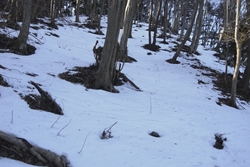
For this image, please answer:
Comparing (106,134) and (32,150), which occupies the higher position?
(32,150)

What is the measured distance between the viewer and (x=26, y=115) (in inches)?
180

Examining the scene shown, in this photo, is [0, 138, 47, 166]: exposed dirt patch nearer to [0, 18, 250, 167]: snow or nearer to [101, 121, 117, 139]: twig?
[0, 18, 250, 167]: snow

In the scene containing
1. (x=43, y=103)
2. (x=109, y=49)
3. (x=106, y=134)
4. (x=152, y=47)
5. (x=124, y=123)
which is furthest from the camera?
(x=152, y=47)

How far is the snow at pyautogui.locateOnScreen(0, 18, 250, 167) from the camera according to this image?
4.09m

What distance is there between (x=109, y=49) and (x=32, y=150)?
5.06 meters

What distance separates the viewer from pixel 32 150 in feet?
11.3

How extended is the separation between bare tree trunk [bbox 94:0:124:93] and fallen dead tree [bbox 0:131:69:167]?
179 inches

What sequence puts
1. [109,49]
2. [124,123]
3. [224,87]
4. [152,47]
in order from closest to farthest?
1. [124,123]
2. [109,49]
3. [224,87]
4. [152,47]

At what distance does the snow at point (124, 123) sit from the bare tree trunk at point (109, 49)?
0.49 metres

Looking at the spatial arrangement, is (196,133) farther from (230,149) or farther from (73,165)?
(73,165)

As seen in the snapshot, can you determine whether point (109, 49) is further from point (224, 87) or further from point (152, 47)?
point (152, 47)

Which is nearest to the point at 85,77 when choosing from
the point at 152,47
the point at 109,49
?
the point at 109,49

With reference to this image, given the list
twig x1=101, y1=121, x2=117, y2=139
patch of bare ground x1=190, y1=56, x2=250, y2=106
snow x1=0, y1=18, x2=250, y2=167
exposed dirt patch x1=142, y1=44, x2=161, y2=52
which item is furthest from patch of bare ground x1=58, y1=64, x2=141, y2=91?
exposed dirt patch x1=142, y1=44, x2=161, y2=52

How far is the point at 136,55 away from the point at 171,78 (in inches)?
195
